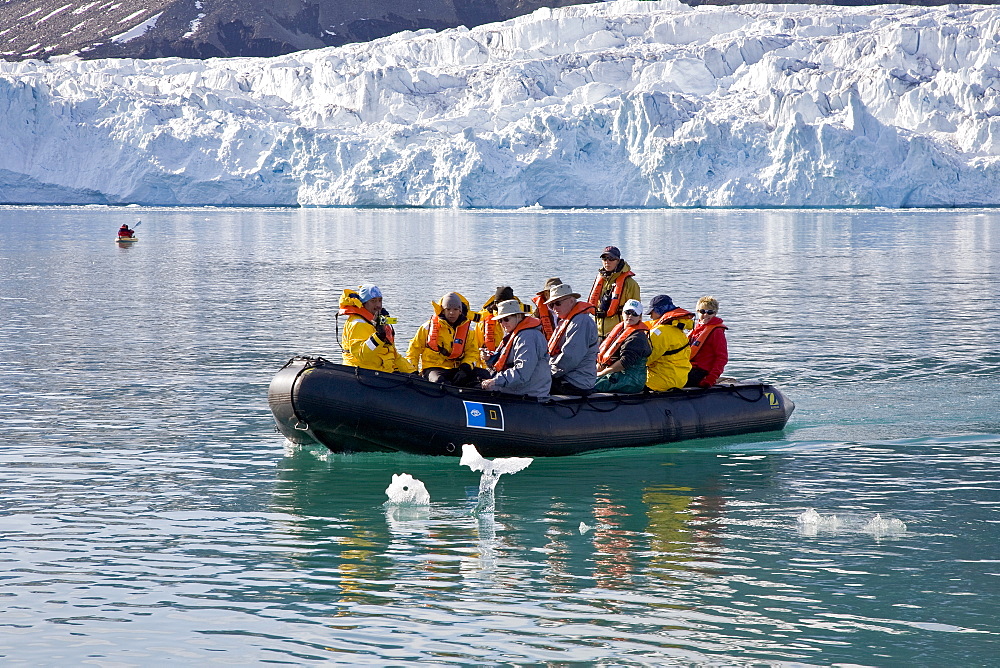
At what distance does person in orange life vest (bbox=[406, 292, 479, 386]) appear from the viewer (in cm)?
955

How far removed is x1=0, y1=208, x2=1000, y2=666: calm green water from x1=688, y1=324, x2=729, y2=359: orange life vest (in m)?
0.89

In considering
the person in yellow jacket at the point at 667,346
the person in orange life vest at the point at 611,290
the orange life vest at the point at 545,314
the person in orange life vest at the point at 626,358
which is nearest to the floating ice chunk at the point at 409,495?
the person in orange life vest at the point at 626,358

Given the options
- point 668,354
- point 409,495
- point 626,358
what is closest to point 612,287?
point 668,354

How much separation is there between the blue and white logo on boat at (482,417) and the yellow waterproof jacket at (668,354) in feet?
5.76

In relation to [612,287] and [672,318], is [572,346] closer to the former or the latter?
[672,318]

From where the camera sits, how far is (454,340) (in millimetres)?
9578

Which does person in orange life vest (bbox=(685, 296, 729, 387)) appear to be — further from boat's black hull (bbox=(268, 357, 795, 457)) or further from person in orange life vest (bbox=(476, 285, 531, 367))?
person in orange life vest (bbox=(476, 285, 531, 367))

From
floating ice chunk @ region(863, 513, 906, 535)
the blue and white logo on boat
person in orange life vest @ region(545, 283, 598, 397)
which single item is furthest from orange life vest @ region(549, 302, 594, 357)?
floating ice chunk @ region(863, 513, 906, 535)

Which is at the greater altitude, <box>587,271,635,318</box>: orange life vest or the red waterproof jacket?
<box>587,271,635,318</box>: orange life vest

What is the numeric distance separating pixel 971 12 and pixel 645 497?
84.4m

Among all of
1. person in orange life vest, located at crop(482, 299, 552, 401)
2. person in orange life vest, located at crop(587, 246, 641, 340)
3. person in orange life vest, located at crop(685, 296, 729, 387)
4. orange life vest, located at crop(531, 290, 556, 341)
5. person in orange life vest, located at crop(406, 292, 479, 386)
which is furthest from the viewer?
person in orange life vest, located at crop(587, 246, 641, 340)

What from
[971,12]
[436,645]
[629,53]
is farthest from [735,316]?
[971,12]

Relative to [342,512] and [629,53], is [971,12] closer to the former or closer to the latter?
[629,53]

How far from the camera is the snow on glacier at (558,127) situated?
6150cm
